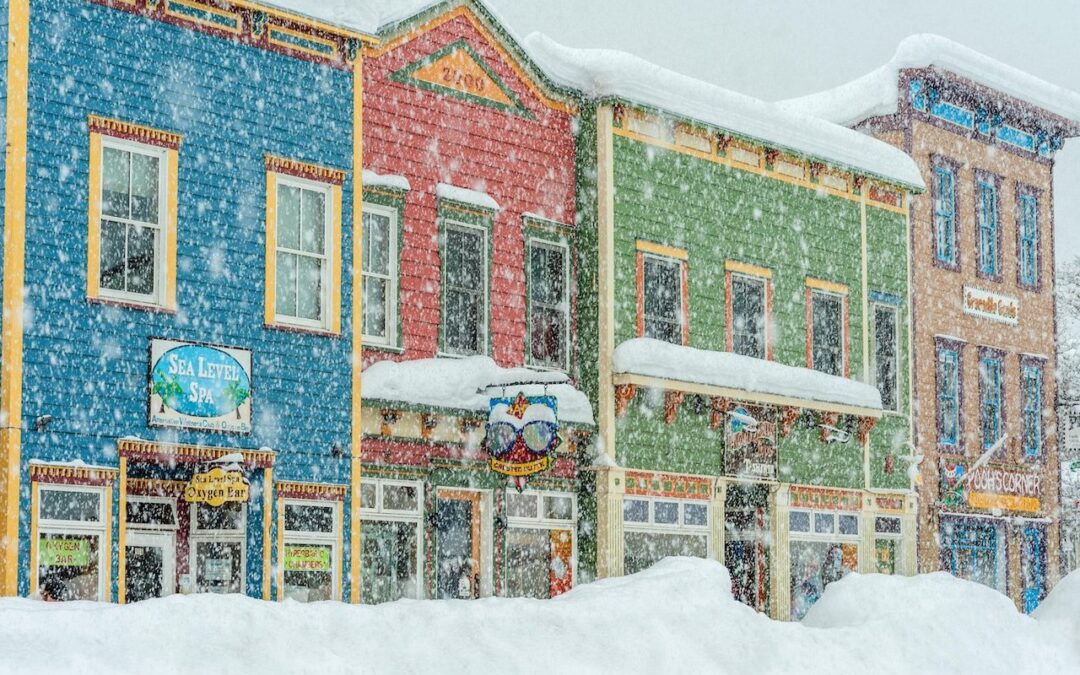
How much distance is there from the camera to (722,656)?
1049cm

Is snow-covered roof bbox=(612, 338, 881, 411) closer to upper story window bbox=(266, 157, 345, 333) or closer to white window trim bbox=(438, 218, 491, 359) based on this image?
white window trim bbox=(438, 218, 491, 359)

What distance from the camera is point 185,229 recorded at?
15.4 metres

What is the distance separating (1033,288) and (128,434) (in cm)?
1998

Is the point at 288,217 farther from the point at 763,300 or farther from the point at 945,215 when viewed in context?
the point at 945,215

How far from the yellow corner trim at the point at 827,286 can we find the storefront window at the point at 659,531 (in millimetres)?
4306

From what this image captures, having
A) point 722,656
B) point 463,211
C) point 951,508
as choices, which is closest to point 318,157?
point 463,211

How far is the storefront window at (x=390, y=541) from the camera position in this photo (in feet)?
59.4

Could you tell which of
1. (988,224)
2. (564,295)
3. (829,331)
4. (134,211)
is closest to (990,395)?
(988,224)

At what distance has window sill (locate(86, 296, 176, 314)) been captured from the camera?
14570 millimetres

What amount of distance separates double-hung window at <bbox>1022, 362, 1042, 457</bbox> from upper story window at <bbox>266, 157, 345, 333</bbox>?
1694 cm

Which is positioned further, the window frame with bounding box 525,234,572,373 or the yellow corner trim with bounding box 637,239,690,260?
the yellow corner trim with bounding box 637,239,690,260

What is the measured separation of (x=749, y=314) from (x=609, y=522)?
15.0 feet

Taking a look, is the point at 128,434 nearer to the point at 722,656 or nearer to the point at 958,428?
the point at 722,656

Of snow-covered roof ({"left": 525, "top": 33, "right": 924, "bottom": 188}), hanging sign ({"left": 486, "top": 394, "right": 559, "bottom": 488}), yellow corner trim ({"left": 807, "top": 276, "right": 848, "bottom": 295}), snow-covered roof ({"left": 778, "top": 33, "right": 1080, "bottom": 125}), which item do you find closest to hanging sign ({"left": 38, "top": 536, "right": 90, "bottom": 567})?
hanging sign ({"left": 486, "top": 394, "right": 559, "bottom": 488})
